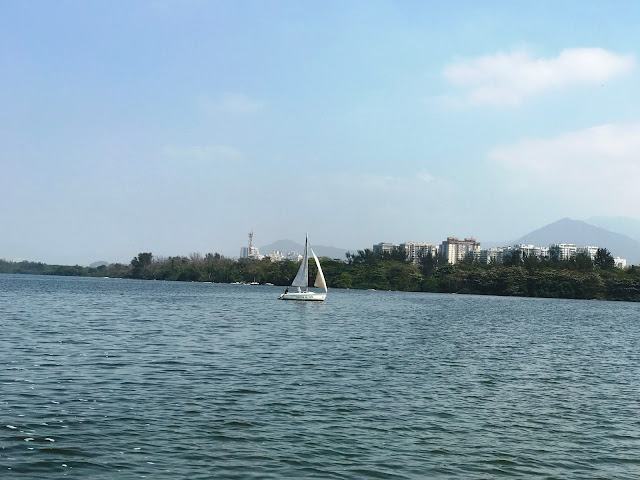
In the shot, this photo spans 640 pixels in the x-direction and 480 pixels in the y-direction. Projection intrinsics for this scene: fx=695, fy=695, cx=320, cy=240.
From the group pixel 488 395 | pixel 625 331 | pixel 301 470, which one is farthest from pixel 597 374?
pixel 625 331

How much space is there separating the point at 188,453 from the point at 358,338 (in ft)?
116

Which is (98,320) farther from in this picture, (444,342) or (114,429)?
(114,429)

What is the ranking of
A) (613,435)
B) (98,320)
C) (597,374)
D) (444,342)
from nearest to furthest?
(613,435) < (597,374) < (444,342) < (98,320)

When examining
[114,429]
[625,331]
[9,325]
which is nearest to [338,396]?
[114,429]

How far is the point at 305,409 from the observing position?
80.4 ft

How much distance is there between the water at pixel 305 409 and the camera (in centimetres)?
1802

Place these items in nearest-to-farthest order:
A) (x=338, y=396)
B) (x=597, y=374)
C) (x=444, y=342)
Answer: (x=338, y=396), (x=597, y=374), (x=444, y=342)

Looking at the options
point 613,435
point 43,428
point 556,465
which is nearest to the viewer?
point 556,465

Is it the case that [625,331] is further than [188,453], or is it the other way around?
[625,331]

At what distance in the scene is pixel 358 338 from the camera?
52969 mm

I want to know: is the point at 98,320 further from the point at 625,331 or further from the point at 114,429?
the point at 625,331

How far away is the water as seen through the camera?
59.1ft

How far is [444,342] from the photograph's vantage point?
2072 inches

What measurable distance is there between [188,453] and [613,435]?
44.8ft
